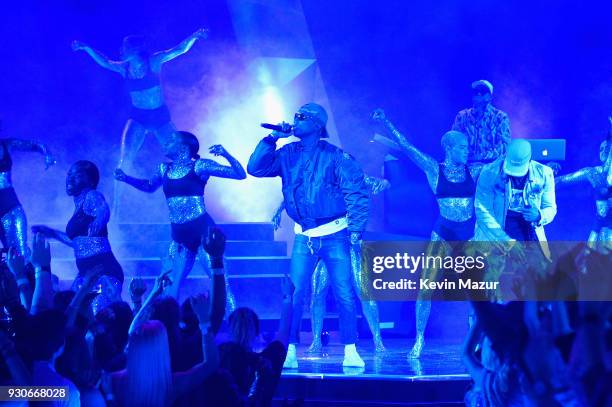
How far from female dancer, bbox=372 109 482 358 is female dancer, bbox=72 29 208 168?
10.5 ft

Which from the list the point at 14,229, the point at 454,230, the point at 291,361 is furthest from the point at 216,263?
the point at 14,229

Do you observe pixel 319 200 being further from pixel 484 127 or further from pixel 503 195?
pixel 484 127

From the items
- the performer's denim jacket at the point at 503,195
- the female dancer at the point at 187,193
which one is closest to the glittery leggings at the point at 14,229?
the female dancer at the point at 187,193

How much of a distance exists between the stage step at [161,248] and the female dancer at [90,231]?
6.57ft

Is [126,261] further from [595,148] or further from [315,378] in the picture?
[595,148]

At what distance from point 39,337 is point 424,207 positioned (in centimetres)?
503

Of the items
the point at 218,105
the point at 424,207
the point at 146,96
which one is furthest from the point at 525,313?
the point at 218,105

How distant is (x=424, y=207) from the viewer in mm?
7762

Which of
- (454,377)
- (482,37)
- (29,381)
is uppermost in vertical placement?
(482,37)

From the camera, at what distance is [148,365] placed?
9.90ft

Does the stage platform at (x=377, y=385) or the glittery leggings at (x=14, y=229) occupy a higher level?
the glittery leggings at (x=14, y=229)

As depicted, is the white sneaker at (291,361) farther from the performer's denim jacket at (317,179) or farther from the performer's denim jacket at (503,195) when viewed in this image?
the performer's denim jacket at (503,195)

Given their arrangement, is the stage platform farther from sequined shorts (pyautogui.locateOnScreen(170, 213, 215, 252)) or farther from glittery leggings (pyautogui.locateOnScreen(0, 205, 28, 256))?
glittery leggings (pyautogui.locateOnScreen(0, 205, 28, 256))

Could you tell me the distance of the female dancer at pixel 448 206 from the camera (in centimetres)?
596
